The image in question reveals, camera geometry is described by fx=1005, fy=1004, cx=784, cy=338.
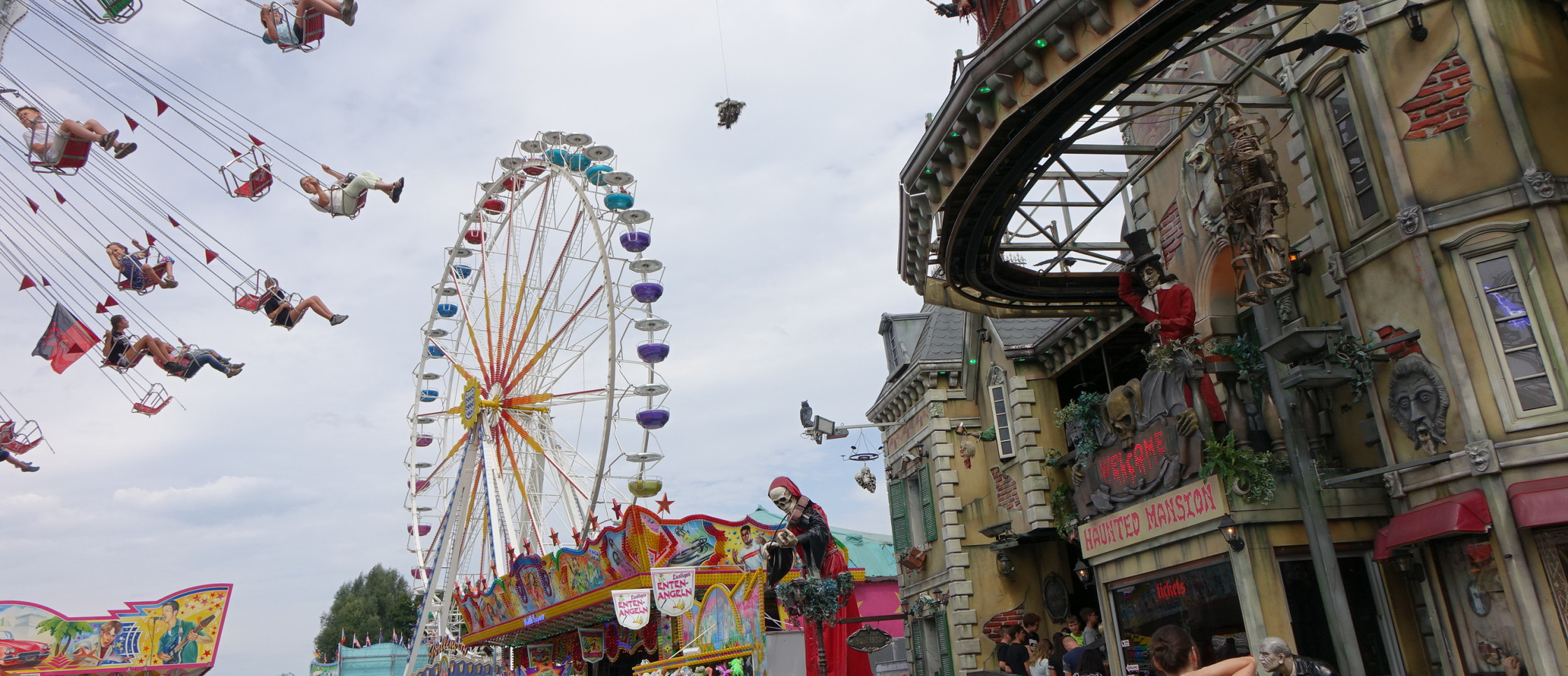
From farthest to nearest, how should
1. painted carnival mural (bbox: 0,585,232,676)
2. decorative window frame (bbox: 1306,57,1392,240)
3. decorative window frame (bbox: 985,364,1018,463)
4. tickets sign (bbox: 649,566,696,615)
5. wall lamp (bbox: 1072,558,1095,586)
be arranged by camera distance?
1. painted carnival mural (bbox: 0,585,232,676)
2. decorative window frame (bbox: 985,364,1018,463)
3. tickets sign (bbox: 649,566,696,615)
4. wall lamp (bbox: 1072,558,1095,586)
5. decorative window frame (bbox: 1306,57,1392,240)

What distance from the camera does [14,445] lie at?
20.0 m

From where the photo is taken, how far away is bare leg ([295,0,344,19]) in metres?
15.4

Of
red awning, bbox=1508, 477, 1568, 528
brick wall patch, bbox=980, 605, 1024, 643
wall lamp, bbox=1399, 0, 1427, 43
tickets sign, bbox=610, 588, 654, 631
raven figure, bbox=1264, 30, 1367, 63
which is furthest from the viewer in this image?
brick wall patch, bbox=980, 605, 1024, 643

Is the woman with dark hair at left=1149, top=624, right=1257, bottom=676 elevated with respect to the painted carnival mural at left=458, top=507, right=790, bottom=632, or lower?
lower

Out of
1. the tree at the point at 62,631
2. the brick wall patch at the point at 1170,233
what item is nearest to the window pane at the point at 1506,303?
the brick wall patch at the point at 1170,233

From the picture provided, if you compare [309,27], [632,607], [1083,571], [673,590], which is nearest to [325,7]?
[309,27]

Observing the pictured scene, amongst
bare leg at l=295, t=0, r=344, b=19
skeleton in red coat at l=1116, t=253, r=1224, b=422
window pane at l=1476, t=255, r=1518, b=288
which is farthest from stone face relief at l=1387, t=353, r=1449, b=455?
bare leg at l=295, t=0, r=344, b=19

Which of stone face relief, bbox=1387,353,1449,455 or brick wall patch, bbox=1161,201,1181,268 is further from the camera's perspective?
brick wall patch, bbox=1161,201,1181,268

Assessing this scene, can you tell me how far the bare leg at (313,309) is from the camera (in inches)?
723

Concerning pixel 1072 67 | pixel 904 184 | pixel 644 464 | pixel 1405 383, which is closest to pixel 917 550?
pixel 644 464

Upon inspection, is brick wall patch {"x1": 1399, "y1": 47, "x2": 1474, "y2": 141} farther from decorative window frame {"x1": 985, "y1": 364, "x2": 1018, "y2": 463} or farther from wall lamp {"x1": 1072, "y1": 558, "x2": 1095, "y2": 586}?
decorative window frame {"x1": 985, "y1": 364, "x2": 1018, "y2": 463}

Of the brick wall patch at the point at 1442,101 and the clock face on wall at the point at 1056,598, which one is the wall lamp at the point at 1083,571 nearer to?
the clock face on wall at the point at 1056,598

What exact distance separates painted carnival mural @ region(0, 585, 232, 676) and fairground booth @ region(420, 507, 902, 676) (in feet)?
37.3

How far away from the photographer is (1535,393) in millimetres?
9844
